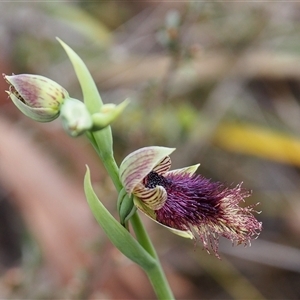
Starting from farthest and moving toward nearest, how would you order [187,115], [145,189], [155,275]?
[187,115] < [155,275] < [145,189]

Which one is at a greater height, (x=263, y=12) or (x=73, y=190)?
(x=263, y=12)

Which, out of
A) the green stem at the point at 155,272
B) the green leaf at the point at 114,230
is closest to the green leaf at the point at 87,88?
the green leaf at the point at 114,230

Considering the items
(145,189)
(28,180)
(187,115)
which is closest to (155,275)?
(145,189)

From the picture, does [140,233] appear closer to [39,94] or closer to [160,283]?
[160,283]

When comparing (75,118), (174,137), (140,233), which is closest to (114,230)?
(140,233)

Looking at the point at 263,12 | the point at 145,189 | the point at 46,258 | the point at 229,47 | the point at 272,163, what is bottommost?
the point at 272,163

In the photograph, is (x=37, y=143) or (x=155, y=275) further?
(x=37, y=143)

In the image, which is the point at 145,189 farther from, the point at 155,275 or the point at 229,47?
the point at 229,47
